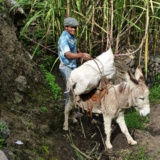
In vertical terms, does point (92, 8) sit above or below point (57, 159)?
above

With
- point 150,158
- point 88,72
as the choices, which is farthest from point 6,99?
point 150,158

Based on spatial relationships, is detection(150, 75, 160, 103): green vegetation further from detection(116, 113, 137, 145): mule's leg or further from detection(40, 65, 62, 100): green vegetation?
detection(116, 113, 137, 145): mule's leg

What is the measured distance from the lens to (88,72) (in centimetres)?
448

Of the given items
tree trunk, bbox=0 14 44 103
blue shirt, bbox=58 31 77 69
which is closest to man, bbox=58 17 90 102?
blue shirt, bbox=58 31 77 69

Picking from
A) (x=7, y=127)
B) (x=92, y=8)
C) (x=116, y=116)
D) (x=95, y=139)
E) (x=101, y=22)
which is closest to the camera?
(x=7, y=127)

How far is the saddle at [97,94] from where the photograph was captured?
4.70 meters

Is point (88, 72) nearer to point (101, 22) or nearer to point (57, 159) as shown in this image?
point (57, 159)

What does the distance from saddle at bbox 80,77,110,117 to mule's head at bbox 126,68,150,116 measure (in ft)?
0.99

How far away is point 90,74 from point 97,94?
41cm

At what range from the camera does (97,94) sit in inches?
189

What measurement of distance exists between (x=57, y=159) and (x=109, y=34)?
8.00 ft

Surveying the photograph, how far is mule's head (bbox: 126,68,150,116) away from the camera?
15.5 ft

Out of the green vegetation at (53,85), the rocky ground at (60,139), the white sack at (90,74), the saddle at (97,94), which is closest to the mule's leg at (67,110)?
the rocky ground at (60,139)

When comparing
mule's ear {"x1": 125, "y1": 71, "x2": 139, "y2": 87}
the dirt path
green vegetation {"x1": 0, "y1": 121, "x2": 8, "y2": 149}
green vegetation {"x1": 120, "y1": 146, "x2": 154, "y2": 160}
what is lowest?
the dirt path
